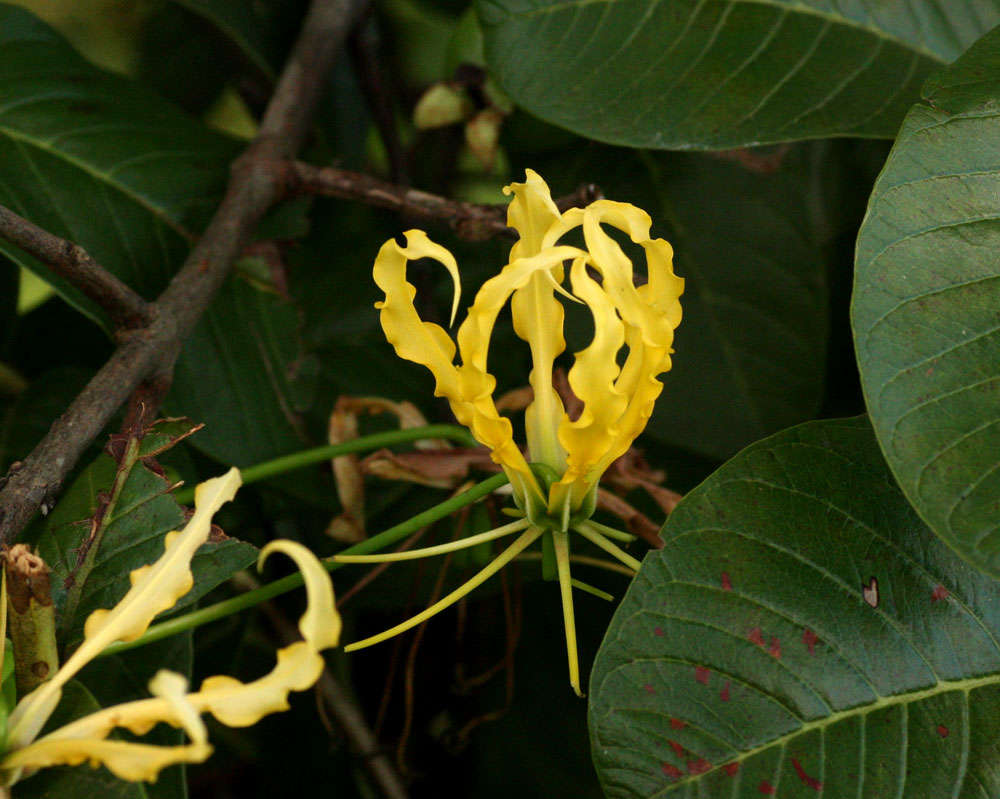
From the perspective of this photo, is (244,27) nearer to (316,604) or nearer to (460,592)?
(460,592)

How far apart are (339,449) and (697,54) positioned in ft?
1.49

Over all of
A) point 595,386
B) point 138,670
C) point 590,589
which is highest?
point 595,386

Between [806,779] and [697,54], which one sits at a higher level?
[697,54]

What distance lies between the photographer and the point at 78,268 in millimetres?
603

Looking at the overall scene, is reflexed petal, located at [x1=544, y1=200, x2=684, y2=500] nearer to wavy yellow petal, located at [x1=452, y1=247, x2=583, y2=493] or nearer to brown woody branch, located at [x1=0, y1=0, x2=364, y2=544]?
wavy yellow petal, located at [x1=452, y1=247, x2=583, y2=493]

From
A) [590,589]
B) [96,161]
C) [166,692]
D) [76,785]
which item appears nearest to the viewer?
[166,692]

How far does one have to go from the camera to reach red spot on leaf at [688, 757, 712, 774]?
0.54 metres

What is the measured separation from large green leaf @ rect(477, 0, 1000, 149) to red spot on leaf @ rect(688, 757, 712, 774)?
50cm

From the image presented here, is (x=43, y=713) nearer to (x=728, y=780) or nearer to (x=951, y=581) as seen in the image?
(x=728, y=780)

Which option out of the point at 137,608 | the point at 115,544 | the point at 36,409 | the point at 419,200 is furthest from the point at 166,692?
the point at 36,409

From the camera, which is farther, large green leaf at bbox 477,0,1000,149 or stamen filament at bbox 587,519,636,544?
large green leaf at bbox 477,0,1000,149

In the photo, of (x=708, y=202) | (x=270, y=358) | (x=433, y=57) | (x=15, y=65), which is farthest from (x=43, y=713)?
(x=433, y=57)

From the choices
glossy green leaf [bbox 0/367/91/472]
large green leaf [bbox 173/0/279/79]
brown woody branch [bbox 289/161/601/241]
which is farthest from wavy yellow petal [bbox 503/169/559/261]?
large green leaf [bbox 173/0/279/79]

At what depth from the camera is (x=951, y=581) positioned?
1.88 feet
